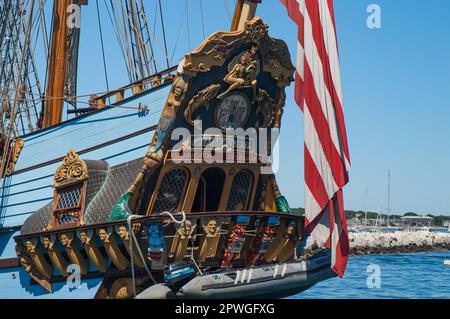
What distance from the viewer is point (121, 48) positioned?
68.5ft

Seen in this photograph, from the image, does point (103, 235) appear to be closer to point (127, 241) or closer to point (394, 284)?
point (127, 241)

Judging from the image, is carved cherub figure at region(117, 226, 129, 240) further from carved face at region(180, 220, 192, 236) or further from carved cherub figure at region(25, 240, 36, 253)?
carved cherub figure at region(25, 240, 36, 253)

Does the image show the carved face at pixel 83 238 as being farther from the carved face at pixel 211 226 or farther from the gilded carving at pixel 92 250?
the carved face at pixel 211 226

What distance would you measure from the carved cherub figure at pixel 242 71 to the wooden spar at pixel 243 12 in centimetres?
56

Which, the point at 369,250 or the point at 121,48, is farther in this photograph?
the point at 369,250

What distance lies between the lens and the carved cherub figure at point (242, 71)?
1328 centimetres

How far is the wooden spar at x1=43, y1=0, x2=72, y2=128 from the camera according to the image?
18141 millimetres

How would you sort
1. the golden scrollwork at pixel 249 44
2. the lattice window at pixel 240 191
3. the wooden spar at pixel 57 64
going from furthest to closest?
the wooden spar at pixel 57 64 → the lattice window at pixel 240 191 → the golden scrollwork at pixel 249 44

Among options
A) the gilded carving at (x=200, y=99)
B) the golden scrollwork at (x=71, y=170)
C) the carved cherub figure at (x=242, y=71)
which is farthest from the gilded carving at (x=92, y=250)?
A: the carved cherub figure at (x=242, y=71)

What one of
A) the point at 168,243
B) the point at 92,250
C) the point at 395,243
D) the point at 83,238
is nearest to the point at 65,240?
the point at 83,238

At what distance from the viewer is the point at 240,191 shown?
14422 mm

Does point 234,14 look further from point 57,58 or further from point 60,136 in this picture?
point 57,58
